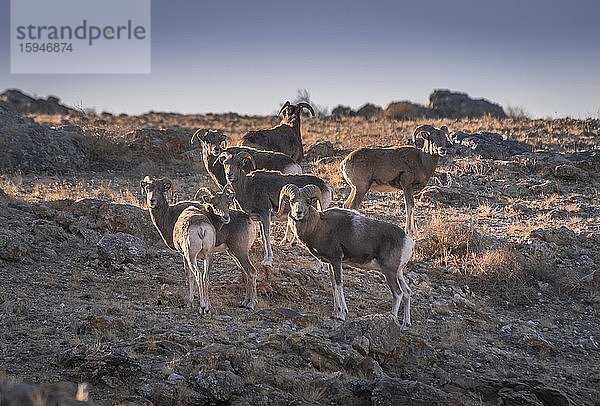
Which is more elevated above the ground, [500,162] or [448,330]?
[500,162]

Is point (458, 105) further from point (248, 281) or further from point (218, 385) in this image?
point (218, 385)

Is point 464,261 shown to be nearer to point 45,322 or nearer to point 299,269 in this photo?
point 299,269

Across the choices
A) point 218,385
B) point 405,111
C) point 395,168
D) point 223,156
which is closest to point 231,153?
point 223,156

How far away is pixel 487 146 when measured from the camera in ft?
79.7

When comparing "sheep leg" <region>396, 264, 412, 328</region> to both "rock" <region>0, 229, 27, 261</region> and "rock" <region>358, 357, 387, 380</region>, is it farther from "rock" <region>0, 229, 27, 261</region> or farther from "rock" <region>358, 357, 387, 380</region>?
"rock" <region>0, 229, 27, 261</region>

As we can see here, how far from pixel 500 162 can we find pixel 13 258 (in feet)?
44.8

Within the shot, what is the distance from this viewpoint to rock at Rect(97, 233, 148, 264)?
13750 millimetres

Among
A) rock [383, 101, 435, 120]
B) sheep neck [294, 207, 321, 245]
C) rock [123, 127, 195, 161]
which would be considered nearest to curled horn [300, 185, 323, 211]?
sheep neck [294, 207, 321, 245]

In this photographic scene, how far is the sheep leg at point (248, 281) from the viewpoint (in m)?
12.5

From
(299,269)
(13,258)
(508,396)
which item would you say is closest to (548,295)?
(299,269)

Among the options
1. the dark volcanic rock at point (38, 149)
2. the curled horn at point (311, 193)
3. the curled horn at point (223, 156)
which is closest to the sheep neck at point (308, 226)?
the curled horn at point (311, 193)

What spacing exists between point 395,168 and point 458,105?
28428 mm

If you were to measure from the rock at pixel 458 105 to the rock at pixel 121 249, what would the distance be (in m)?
29.9

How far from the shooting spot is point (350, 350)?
34.5 feet
